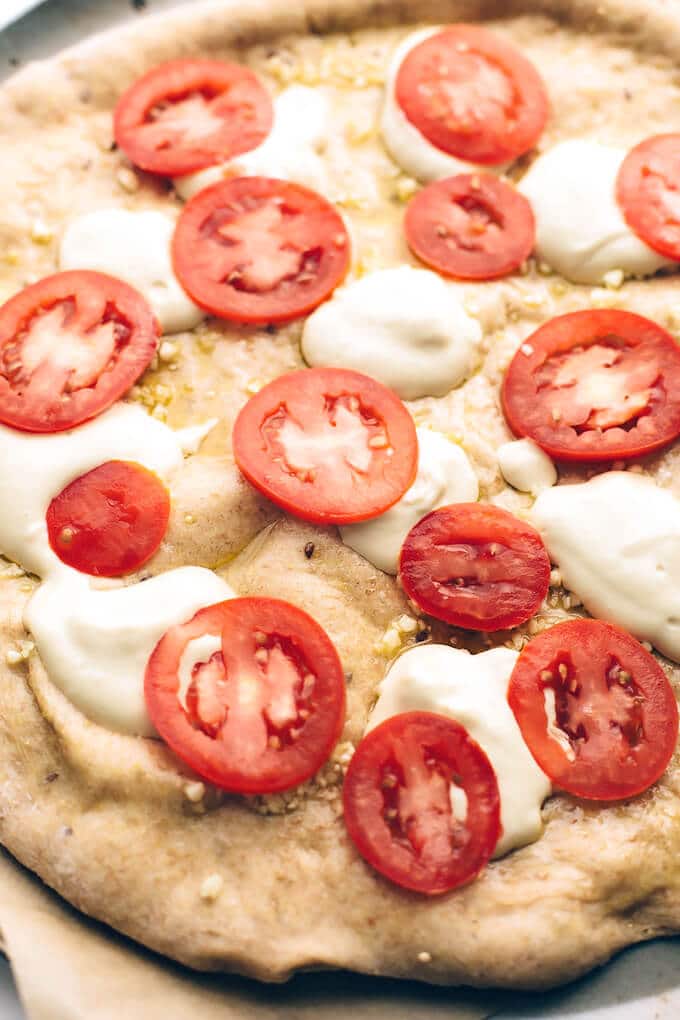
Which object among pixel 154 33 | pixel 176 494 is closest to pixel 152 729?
pixel 176 494

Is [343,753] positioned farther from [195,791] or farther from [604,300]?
[604,300]

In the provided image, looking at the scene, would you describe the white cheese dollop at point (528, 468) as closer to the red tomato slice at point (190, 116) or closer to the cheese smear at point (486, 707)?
the cheese smear at point (486, 707)

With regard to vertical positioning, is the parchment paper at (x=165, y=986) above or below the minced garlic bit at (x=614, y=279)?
below

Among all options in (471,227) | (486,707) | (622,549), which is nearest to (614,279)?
(471,227)

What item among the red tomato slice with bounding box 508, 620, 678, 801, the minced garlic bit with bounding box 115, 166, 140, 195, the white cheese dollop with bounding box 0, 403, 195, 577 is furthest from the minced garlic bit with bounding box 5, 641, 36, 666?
the minced garlic bit with bounding box 115, 166, 140, 195

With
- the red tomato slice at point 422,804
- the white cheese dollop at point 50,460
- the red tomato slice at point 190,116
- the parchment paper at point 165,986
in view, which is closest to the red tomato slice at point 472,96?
the red tomato slice at point 190,116

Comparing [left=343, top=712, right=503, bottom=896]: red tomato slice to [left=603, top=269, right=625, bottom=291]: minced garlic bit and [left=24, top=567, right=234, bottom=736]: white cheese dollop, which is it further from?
[left=603, top=269, right=625, bottom=291]: minced garlic bit

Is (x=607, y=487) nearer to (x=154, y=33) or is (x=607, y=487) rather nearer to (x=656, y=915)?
(x=656, y=915)
